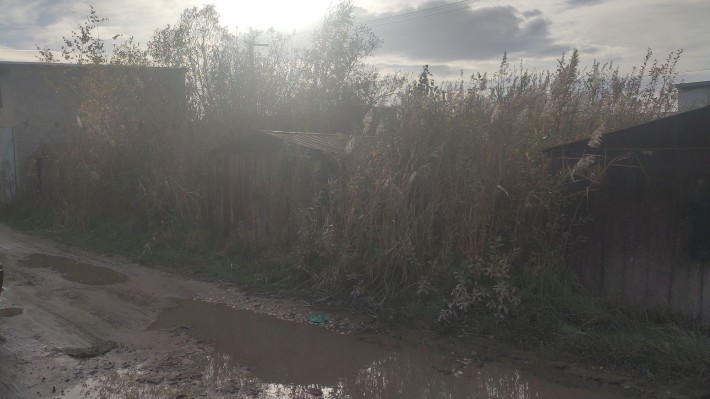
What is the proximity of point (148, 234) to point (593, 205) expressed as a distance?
861cm

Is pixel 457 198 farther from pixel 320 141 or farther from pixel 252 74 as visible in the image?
pixel 252 74

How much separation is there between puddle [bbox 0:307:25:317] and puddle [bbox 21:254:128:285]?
4.92 feet

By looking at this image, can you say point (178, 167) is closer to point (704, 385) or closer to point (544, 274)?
point (544, 274)

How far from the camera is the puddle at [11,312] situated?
6861mm

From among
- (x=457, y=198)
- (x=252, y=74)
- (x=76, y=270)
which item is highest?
(x=252, y=74)

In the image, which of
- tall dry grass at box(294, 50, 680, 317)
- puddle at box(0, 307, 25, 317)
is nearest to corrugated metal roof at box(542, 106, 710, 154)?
tall dry grass at box(294, 50, 680, 317)

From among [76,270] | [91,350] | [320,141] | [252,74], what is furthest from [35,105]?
[91,350]

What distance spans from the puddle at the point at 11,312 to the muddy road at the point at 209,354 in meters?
0.02

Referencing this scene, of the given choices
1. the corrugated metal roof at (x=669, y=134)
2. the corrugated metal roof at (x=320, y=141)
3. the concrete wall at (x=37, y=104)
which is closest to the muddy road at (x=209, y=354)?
the corrugated metal roof at (x=320, y=141)

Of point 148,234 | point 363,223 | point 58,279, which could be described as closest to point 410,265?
point 363,223

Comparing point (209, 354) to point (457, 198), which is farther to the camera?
point (457, 198)

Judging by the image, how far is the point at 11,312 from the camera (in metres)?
6.96

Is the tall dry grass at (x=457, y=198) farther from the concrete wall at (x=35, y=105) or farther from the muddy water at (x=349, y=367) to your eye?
the concrete wall at (x=35, y=105)

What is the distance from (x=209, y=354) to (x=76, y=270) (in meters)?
4.96
